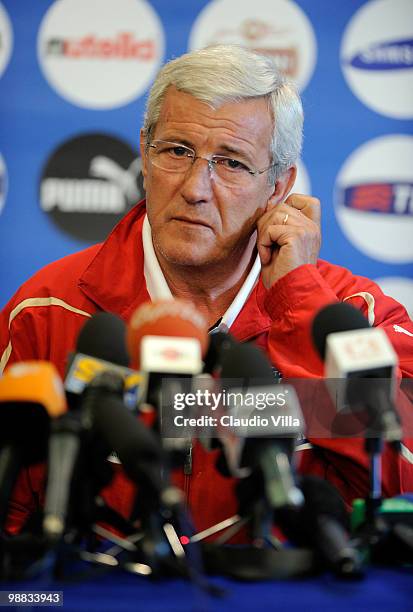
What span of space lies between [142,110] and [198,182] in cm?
114

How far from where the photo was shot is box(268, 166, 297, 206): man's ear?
6.43ft

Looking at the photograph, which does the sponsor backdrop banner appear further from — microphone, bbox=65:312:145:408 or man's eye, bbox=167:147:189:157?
microphone, bbox=65:312:145:408

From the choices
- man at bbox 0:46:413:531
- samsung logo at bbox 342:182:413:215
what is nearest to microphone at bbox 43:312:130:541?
man at bbox 0:46:413:531

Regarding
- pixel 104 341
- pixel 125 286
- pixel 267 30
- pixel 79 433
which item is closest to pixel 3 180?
pixel 267 30

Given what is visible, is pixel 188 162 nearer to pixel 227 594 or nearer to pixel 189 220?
pixel 189 220

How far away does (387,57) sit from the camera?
279 cm

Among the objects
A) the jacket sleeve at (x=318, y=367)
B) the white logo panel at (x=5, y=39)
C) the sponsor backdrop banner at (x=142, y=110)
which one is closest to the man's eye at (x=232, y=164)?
the jacket sleeve at (x=318, y=367)

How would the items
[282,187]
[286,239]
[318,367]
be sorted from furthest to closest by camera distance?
1. [282,187]
2. [286,239]
3. [318,367]

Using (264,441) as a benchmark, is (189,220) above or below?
above

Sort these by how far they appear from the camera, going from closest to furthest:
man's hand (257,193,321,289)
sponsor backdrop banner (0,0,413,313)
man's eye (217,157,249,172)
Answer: man's hand (257,193,321,289) → man's eye (217,157,249,172) → sponsor backdrop banner (0,0,413,313)

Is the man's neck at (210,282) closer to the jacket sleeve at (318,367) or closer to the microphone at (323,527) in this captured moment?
the jacket sleeve at (318,367)

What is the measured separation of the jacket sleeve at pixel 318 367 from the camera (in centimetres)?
143

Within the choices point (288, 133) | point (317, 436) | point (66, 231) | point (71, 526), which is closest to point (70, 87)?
point (66, 231)

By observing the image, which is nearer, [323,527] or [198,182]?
[323,527]
